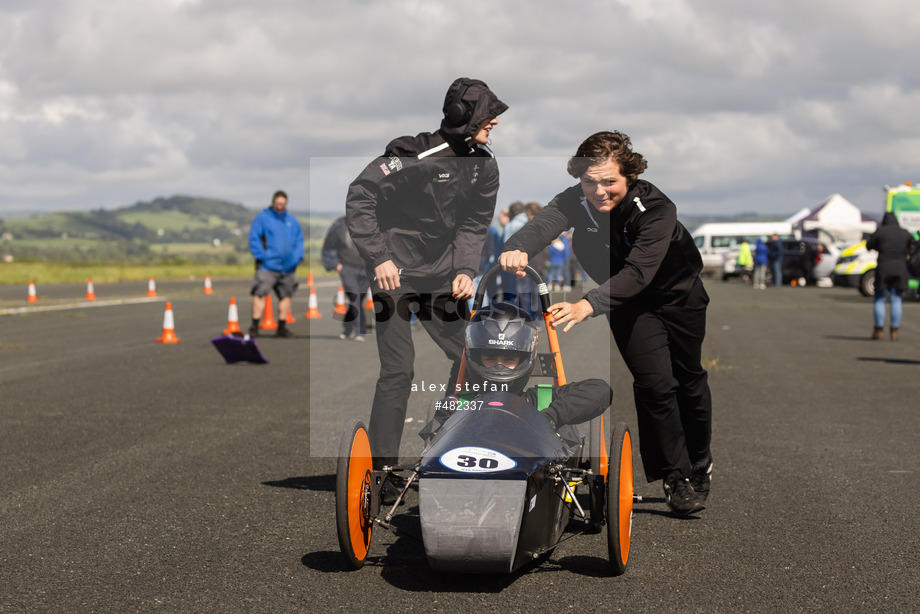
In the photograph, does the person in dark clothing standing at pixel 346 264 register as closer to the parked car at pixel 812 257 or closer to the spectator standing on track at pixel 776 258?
the spectator standing on track at pixel 776 258

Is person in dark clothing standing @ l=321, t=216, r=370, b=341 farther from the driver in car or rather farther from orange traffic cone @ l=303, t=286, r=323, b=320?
the driver in car

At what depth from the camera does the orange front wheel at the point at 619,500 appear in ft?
13.0

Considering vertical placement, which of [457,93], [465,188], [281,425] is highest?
[457,93]

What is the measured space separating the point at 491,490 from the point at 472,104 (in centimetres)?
199

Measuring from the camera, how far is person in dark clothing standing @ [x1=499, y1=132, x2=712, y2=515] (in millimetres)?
4664

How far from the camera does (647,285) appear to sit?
4.59 m

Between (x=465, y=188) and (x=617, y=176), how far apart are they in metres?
0.81

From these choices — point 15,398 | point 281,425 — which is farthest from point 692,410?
point 15,398

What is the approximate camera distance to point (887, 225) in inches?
599

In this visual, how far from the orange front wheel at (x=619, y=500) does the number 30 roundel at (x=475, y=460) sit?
1.54 feet

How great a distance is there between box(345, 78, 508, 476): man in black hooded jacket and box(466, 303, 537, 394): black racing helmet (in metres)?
0.38

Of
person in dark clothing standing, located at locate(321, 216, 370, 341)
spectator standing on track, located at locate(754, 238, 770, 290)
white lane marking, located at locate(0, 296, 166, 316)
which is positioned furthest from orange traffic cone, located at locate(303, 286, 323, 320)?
spectator standing on track, located at locate(754, 238, 770, 290)

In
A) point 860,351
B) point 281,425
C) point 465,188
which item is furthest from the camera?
point 860,351

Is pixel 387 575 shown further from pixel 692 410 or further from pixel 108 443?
pixel 108 443
